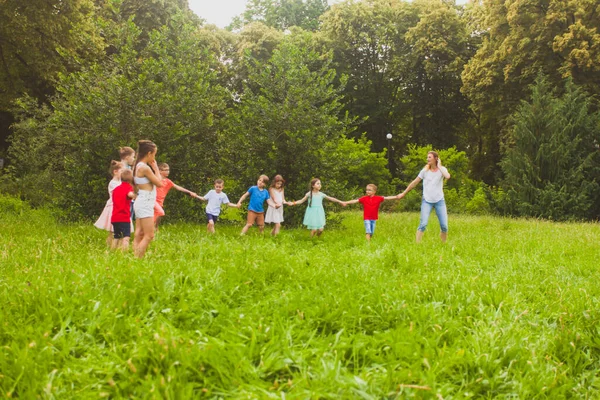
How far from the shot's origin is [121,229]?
7457mm

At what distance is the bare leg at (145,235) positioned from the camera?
6512mm

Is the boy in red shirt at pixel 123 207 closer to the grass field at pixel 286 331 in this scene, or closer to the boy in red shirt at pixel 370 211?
the grass field at pixel 286 331

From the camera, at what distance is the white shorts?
6688 millimetres

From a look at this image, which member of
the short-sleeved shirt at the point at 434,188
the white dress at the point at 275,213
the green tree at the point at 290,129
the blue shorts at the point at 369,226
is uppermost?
the green tree at the point at 290,129

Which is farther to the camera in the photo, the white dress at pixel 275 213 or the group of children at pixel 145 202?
the white dress at pixel 275 213

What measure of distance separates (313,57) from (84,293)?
11.8m

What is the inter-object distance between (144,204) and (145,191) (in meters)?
0.21

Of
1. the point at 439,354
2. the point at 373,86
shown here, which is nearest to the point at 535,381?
the point at 439,354

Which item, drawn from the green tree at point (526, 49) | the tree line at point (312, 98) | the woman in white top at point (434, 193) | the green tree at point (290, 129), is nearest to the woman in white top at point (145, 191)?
the woman in white top at point (434, 193)

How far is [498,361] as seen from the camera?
3.07 m

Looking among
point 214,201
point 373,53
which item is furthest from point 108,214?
point 373,53

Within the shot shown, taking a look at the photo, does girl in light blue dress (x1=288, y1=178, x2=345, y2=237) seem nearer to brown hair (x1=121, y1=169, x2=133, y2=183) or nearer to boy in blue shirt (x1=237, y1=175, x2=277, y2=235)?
boy in blue shirt (x1=237, y1=175, x2=277, y2=235)

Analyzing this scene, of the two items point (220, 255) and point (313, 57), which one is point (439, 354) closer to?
point (220, 255)

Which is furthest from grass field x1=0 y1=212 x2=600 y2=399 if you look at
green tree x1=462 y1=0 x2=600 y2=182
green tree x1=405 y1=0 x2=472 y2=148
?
green tree x1=405 y1=0 x2=472 y2=148
